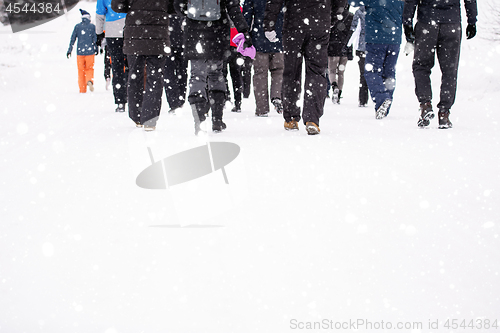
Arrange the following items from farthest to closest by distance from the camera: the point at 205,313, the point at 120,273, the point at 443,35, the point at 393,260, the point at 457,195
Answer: the point at 443,35
the point at 457,195
the point at 393,260
the point at 120,273
the point at 205,313

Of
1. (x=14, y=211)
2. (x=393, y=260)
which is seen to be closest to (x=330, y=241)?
(x=393, y=260)

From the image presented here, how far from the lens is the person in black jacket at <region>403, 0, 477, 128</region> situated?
560 cm

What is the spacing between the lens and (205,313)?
1.57 meters

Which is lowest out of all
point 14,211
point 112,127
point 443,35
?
point 112,127

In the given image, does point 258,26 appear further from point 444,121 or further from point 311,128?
point 444,121

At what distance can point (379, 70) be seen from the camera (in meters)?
6.99

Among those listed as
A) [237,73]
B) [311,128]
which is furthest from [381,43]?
[311,128]

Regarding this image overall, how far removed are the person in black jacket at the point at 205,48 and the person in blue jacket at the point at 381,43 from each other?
2.46m

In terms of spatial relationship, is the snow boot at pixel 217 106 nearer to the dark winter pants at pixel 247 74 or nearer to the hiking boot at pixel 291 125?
the hiking boot at pixel 291 125

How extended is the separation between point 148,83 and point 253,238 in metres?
3.69

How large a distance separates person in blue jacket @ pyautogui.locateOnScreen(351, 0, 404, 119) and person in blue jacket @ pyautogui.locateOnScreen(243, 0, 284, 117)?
1269mm

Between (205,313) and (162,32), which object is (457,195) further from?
(162,32)

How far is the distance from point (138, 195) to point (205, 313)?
1414mm

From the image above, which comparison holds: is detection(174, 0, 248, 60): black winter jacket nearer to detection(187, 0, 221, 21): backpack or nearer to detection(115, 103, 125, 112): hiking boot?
detection(187, 0, 221, 21): backpack
